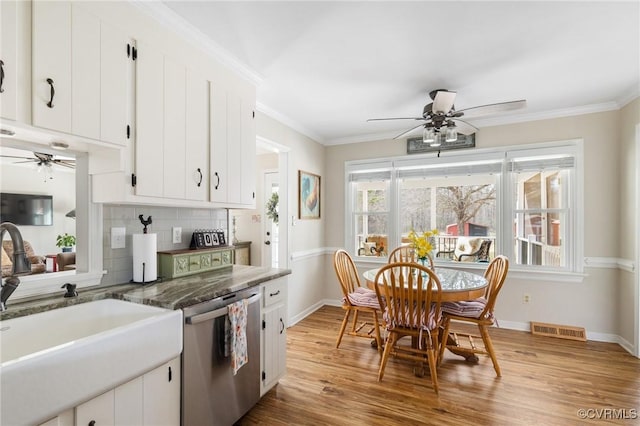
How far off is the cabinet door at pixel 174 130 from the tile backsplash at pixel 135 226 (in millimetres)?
319

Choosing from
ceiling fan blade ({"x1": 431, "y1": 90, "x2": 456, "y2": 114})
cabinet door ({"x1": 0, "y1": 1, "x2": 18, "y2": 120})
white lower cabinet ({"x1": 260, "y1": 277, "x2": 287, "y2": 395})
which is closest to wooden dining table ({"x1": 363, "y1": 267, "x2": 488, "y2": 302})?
white lower cabinet ({"x1": 260, "y1": 277, "x2": 287, "y2": 395})

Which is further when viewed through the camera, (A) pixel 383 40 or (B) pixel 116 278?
(A) pixel 383 40

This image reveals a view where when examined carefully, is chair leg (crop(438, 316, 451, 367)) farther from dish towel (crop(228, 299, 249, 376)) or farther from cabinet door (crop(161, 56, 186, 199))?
cabinet door (crop(161, 56, 186, 199))

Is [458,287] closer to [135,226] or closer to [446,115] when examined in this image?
[446,115]

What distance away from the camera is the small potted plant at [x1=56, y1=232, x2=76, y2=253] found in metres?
1.68

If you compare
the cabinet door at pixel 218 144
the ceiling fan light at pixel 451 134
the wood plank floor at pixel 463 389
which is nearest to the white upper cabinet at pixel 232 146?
the cabinet door at pixel 218 144

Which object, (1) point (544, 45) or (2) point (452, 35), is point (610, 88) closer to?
(1) point (544, 45)

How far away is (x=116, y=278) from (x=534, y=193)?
426cm

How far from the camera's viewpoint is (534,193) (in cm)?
→ 362

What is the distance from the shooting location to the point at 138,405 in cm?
132

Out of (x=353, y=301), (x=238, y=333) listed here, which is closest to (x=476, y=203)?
(x=353, y=301)

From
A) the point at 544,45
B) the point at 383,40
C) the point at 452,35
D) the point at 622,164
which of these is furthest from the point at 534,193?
the point at 383,40

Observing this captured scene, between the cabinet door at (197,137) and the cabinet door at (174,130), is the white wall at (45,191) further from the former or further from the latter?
the cabinet door at (197,137)

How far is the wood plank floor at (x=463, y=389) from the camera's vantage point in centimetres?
201
